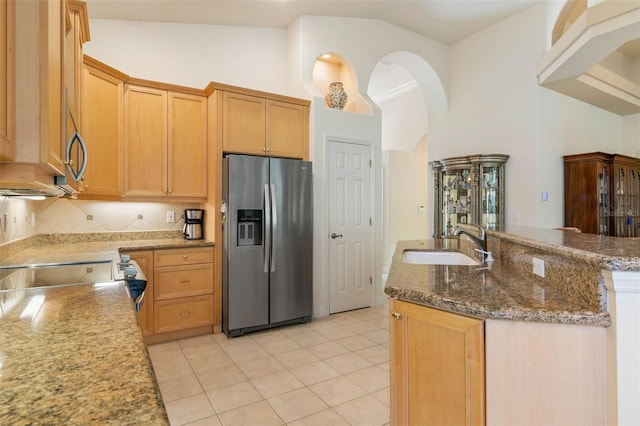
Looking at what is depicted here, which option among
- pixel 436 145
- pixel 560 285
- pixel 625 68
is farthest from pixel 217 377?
pixel 625 68

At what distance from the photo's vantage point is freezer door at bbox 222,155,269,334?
11.0 feet

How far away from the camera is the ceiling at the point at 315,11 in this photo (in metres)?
3.57

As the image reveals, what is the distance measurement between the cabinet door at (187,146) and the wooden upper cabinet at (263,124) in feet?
1.10

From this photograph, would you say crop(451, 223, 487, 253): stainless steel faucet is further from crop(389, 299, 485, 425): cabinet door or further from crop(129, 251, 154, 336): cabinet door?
crop(129, 251, 154, 336): cabinet door

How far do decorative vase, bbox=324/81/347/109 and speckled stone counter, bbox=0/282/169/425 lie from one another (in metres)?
3.51

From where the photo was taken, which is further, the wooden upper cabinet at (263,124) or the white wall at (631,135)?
the white wall at (631,135)

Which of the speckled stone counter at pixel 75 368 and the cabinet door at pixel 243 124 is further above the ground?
the cabinet door at pixel 243 124

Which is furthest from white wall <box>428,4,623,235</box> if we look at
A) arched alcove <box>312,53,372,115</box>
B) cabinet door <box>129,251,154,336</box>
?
cabinet door <box>129,251,154,336</box>

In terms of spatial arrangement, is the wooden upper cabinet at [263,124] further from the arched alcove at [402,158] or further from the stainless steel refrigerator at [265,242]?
the arched alcove at [402,158]

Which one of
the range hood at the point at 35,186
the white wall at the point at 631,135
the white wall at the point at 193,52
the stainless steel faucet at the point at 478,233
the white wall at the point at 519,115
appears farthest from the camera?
the white wall at the point at 631,135

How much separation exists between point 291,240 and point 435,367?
2.43 m

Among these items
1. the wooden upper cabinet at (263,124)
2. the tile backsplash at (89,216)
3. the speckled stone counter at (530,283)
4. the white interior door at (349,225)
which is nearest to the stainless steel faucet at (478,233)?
the speckled stone counter at (530,283)

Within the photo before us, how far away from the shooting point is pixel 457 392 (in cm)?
127

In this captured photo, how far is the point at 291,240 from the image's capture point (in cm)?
364
